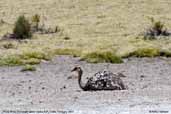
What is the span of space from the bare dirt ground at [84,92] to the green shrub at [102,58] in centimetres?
34

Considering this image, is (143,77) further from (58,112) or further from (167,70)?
(58,112)

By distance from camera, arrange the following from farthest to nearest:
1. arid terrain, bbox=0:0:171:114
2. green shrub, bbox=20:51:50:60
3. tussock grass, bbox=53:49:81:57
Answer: tussock grass, bbox=53:49:81:57 → green shrub, bbox=20:51:50:60 → arid terrain, bbox=0:0:171:114

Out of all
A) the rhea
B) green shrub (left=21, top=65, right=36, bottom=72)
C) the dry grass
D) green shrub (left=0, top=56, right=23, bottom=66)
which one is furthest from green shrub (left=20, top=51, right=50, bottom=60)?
the rhea

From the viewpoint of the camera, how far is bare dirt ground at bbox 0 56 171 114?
1571cm

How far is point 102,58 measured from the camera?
92.0ft

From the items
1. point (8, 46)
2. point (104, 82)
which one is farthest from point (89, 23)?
point (104, 82)

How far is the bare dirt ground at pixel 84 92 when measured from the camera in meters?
15.7

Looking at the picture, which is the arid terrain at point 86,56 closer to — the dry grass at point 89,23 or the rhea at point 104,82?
the dry grass at point 89,23

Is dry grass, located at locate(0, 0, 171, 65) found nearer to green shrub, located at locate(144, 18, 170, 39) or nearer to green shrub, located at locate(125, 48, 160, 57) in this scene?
green shrub, located at locate(125, 48, 160, 57)

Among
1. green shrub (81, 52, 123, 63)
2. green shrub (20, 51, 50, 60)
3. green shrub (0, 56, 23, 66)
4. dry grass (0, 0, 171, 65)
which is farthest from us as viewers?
dry grass (0, 0, 171, 65)

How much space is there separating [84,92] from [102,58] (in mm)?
9702

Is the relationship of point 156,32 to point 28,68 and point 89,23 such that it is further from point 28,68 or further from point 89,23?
point 28,68

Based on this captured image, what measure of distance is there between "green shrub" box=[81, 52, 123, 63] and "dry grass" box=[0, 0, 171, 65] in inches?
51.2

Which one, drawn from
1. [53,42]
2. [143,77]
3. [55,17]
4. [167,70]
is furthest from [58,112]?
[55,17]
